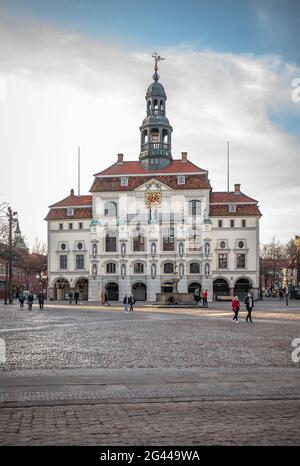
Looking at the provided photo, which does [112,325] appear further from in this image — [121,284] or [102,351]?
[121,284]

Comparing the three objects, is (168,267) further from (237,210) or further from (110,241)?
(237,210)

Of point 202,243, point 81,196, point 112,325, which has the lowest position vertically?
point 112,325

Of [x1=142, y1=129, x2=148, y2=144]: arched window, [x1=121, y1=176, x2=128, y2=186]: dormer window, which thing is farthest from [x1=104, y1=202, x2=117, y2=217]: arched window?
[x1=142, y1=129, x2=148, y2=144]: arched window

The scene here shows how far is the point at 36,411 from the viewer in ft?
30.6

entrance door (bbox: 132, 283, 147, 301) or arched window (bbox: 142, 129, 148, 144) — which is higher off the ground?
arched window (bbox: 142, 129, 148, 144)

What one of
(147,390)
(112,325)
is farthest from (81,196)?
(147,390)

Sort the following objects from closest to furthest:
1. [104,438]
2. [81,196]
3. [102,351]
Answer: [104,438] < [102,351] < [81,196]

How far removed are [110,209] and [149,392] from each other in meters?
71.0

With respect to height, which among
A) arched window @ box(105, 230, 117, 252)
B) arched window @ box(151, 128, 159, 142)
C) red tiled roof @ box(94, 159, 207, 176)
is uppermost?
arched window @ box(151, 128, 159, 142)

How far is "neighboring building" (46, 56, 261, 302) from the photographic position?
78.9 meters

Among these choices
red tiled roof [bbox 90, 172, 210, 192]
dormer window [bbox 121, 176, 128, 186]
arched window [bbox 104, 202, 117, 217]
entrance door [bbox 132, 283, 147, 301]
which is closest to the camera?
red tiled roof [bbox 90, 172, 210, 192]

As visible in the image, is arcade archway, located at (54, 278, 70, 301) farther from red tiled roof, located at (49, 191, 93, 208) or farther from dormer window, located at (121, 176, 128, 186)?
dormer window, located at (121, 176, 128, 186)

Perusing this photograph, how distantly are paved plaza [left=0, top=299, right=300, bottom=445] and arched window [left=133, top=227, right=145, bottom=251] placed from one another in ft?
194
